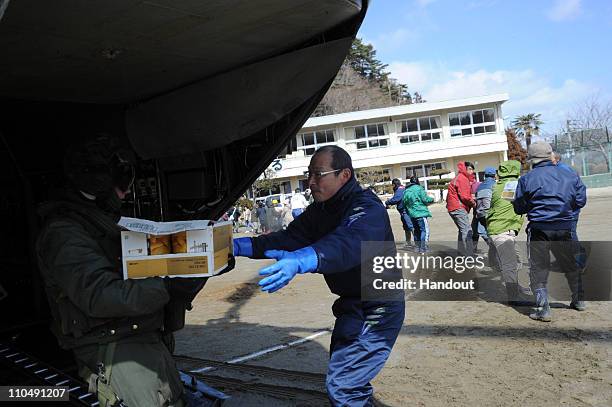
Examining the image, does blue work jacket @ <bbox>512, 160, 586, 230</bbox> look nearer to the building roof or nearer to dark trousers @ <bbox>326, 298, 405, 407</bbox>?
dark trousers @ <bbox>326, 298, 405, 407</bbox>

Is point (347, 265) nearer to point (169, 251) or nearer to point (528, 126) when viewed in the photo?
point (169, 251)

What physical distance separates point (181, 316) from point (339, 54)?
7.23 feet

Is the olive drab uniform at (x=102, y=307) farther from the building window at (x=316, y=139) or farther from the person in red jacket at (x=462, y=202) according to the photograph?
the building window at (x=316, y=139)

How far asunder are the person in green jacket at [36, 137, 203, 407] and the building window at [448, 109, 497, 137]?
41.1 m

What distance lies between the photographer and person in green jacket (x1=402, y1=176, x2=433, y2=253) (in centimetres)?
1073

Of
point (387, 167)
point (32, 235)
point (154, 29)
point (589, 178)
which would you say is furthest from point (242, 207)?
point (154, 29)

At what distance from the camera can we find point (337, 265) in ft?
9.41

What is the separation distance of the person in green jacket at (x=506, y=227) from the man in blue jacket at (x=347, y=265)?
412cm

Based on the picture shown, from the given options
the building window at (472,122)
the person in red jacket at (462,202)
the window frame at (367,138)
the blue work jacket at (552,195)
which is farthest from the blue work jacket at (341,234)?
the building window at (472,122)

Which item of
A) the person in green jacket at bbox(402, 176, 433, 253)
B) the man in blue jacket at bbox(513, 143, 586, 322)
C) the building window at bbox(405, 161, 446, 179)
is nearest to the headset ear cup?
the man in blue jacket at bbox(513, 143, 586, 322)

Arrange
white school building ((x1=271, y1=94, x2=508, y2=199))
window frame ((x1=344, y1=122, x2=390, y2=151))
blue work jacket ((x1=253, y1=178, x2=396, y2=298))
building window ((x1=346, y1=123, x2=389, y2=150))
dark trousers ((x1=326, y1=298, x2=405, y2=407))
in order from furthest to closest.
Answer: building window ((x1=346, y1=123, x2=389, y2=150)) → window frame ((x1=344, y1=122, x2=390, y2=151)) → white school building ((x1=271, y1=94, x2=508, y2=199)) → dark trousers ((x1=326, y1=298, x2=405, y2=407)) → blue work jacket ((x1=253, y1=178, x2=396, y2=298))

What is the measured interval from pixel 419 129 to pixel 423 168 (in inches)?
123

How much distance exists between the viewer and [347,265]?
292cm

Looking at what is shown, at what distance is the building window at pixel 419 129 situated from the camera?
41781 mm
